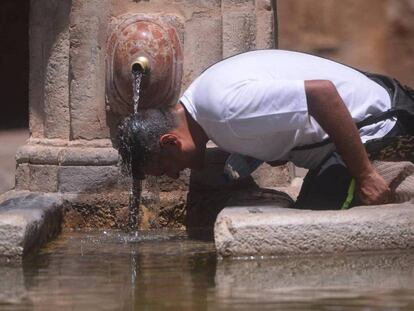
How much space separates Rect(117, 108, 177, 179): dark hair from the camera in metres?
5.87

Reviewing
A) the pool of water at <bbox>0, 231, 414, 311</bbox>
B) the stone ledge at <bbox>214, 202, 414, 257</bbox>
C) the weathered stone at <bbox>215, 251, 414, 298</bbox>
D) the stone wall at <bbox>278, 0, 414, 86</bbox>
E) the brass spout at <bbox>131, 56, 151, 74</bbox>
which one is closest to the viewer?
the pool of water at <bbox>0, 231, 414, 311</bbox>

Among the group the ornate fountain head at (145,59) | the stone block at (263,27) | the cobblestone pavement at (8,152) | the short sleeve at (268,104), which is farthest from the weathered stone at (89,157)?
the cobblestone pavement at (8,152)

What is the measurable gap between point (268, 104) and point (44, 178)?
1678 millimetres

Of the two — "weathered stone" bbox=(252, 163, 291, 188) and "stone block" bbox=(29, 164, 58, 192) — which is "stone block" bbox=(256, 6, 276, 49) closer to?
"weathered stone" bbox=(252, 163, 291, 188)

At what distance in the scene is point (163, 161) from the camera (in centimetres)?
589

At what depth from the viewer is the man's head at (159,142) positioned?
587 centimetres

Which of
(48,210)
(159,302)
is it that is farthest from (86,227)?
(159,302)

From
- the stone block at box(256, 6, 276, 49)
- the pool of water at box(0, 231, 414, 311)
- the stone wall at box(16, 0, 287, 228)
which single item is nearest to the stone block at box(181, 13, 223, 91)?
the stone wall at box(16, 0, 287, 228)

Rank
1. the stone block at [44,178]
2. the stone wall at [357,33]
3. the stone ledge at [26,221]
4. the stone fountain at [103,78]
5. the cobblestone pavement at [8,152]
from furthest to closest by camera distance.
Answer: the stone wall at [357,33], the cobblestone pavement at [8,152], the stone block at [44,178], the stone fountain at [103,78], the stone ledge at [26,221]

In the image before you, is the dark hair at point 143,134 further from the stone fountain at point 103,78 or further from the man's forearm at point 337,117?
the stone fountain at point 103,78

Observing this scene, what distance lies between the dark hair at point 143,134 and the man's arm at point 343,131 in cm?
58

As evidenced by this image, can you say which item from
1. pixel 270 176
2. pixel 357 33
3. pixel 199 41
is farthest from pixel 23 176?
pixel 357 33

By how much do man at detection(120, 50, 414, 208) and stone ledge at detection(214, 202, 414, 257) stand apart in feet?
0.98

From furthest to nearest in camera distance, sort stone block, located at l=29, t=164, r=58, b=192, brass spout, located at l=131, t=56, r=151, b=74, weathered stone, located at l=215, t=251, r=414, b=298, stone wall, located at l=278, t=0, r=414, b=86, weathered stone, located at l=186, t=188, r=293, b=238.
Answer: stone wall, located at l=278, t=0, r=414, b=86 → stone block, located at l=29, t=164, r=58, b=192 → brass spout, located at l=131, t=56, r=151, b=74 → weathered stone, located at l=186, t=188, r=293, b=238 → weathered stone, located at l=215, t=251, r=414, b=298
